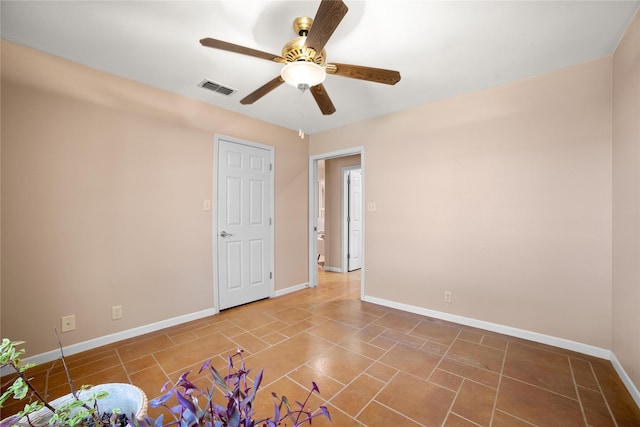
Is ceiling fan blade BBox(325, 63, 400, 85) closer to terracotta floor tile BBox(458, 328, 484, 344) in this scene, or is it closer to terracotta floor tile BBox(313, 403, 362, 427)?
terracotta floor tile BBox(313, 403, 362, 427)

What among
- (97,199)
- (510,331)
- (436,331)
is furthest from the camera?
(436,331)

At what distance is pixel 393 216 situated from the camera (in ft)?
11.4

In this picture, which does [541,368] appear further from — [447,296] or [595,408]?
[447,296]

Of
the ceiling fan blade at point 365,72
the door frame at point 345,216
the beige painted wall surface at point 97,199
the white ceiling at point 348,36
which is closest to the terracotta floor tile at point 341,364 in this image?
the beige painted wall surface at point 97,199

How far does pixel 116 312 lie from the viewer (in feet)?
8.38

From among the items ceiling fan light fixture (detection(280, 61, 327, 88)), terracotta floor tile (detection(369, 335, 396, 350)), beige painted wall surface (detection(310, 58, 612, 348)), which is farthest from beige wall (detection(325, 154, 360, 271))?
ceiling fan light fixture (detection(280, 61, 327, 88))

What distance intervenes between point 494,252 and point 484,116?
1387 millimetres

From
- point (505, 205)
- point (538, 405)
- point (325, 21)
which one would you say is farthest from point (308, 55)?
point (538, 405)

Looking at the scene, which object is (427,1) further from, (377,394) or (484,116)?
(377,394)

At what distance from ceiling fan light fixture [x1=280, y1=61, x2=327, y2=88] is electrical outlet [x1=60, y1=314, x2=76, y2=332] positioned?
8.57 ft

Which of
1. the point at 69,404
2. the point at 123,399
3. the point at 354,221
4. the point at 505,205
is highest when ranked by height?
the point at 505,205

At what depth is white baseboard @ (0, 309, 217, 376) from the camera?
2199 mm

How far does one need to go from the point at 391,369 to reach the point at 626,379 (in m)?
1.58

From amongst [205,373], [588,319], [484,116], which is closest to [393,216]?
[484,116]
